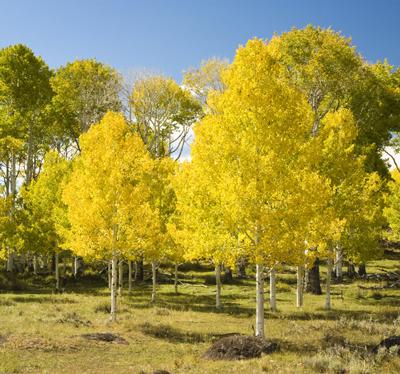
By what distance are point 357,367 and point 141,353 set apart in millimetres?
6734

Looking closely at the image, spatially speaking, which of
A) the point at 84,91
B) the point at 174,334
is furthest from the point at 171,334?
the point at 84,91

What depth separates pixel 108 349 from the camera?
1509 centimetres

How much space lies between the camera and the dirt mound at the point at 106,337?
1627cm

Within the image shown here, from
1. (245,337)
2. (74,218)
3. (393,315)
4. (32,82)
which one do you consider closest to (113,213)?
(74,218)

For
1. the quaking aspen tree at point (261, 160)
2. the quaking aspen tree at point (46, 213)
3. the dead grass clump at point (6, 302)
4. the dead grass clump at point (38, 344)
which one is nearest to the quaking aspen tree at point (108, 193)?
the dead grass clump at point (38, 344)

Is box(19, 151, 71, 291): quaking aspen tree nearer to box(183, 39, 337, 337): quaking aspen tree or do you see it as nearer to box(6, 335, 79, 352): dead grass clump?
box(6, 335, 79, 352): dead grass clump

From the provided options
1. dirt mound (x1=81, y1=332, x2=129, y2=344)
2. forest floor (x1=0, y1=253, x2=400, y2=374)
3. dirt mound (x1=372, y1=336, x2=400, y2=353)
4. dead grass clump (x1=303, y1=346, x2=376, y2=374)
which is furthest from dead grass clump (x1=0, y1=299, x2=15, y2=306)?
dirt mound (x1=372, y1=336, x2=400, y2=353)

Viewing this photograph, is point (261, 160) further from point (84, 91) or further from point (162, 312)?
point (84, 91)

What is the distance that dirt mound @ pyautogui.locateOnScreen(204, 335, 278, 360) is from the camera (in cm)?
1362

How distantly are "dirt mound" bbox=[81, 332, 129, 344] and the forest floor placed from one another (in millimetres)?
282

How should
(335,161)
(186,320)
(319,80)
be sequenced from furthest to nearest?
1. (319,80)
2. (335,161)
3. (186,320)

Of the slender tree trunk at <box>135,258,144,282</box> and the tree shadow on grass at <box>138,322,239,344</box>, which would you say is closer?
the tree shadow on grass at <box>138,322,239,344</box>

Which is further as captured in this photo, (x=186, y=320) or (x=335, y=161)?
(x=335, y=161)

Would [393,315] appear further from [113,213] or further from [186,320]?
[113,213]
